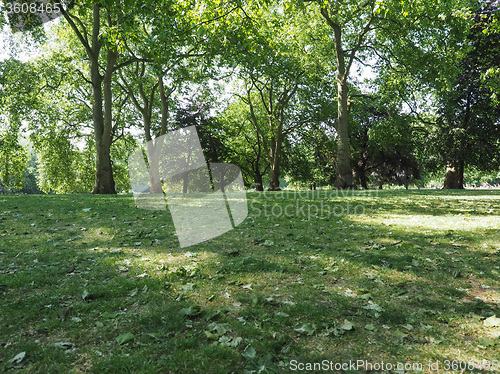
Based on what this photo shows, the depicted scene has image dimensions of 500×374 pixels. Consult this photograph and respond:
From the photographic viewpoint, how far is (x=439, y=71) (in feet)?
51.1

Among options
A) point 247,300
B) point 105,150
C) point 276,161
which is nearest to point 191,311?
point 247,300

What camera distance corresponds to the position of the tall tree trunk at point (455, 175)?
24030 millimetres

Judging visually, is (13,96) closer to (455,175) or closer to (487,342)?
(487,342)

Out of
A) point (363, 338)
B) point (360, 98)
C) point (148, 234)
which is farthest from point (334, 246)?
point (360, 98)

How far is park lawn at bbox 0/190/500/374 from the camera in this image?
256 centimetres

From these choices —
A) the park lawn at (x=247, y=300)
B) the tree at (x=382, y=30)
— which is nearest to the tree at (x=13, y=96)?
the park lawn at (x=247, y=300)

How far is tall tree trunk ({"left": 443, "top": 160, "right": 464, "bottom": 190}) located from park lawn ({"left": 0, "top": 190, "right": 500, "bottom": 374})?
20.3m

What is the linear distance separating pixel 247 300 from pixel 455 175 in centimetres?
2675

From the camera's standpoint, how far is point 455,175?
960 inches

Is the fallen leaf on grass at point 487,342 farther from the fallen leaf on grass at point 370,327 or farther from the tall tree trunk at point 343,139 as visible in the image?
the tall tree trunk at point 343,139

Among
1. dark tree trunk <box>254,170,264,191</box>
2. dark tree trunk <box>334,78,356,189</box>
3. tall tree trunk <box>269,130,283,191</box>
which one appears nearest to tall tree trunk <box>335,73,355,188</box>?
dark tree trunk <box>334,78,356,189</box>

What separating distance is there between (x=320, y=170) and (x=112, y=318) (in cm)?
3491

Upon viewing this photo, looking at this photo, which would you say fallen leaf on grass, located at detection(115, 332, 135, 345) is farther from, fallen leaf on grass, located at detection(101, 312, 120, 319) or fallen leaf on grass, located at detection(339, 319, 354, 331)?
fallen leaf on grass, located at detection(339, 319, 354, 331)

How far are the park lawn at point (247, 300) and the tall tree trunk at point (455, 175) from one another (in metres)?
20.3
